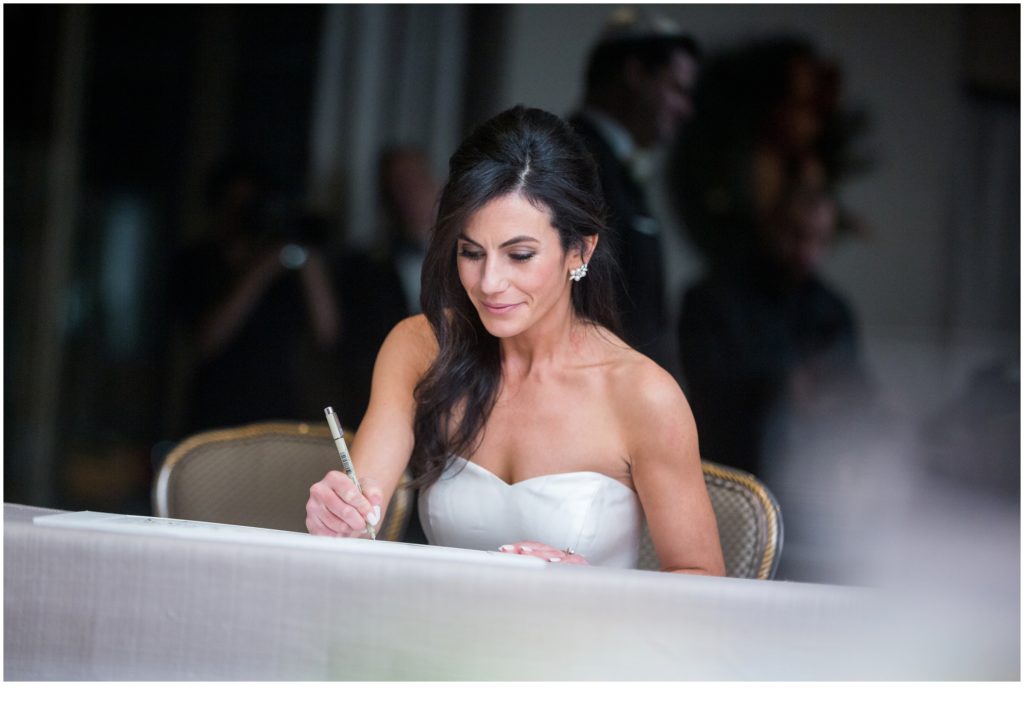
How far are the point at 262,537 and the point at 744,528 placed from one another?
0.89 m

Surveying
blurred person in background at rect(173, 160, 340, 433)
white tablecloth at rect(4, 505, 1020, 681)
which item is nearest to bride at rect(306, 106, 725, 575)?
white tablecloth at rect(4, 505, 1020, 681)

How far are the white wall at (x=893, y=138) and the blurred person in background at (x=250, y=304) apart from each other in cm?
115

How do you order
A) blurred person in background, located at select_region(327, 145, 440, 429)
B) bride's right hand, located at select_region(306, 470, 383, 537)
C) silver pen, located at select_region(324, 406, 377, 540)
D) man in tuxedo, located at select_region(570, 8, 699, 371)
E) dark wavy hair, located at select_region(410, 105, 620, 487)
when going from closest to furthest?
silver pen, located at select_region(324, 406, 377, 540) < bride's right hand, located at select_region(306, 470, 383, 537) < dark wavy hair, located at select_region(410, 105, 620, 487) < man in tuxedo, located at select_region(570, 8, 699, 371) < blurred person in background, located at select_region(327, 145, 440, 429)

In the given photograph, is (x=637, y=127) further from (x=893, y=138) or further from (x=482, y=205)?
(x=482, y=205)

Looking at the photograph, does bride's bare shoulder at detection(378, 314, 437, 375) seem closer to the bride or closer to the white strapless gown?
the bride

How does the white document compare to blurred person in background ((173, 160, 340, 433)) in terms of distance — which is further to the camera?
blurred person in background ((173, 160, 340, 433))

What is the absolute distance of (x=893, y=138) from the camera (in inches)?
145

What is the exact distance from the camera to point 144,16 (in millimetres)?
4137

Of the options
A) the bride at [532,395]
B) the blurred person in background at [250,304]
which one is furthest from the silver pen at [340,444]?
the blurred person in background at [250,304]

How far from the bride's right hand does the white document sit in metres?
0.27

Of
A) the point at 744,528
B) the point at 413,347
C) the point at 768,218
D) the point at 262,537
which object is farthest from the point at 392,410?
the point at 768,218

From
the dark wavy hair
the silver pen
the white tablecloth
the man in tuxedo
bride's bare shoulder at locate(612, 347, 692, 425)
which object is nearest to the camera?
the white tablecloth


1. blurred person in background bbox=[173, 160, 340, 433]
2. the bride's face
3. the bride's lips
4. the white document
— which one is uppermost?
the bride's face

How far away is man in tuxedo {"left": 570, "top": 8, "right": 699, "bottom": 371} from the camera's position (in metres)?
1.52
